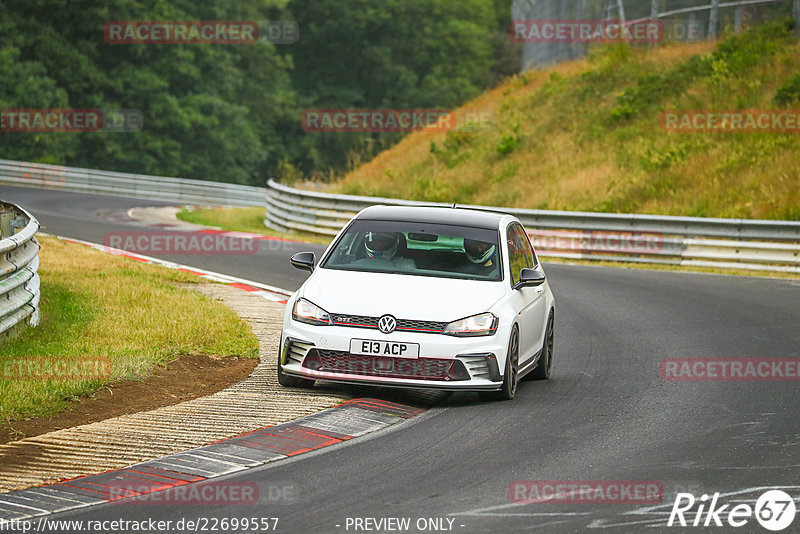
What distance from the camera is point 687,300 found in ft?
58.3

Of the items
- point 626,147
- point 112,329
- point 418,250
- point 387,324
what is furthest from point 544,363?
point 626,147

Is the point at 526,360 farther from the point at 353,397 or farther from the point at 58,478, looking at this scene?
the point at 58,478

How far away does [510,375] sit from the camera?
988cm

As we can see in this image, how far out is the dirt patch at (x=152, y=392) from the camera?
8.44 metres

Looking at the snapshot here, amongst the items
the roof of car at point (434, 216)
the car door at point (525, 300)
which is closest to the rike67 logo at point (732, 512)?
the car door at point (525, 300)

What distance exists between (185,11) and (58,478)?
5711 centimetres

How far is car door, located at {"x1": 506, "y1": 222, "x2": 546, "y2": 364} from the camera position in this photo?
10.3m

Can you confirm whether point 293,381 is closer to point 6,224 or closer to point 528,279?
point 528,279

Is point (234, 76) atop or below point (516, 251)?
atop

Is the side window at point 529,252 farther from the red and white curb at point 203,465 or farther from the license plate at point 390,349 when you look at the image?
the red and white curb at point 203,465

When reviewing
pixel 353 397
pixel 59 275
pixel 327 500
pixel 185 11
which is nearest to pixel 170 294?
pixel 59 275

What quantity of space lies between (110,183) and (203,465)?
35968 mm

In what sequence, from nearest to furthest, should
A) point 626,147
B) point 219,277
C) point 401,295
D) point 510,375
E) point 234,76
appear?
point 401,295 < point 510,375 < point 219,277 < point 626,147 < point 234,76

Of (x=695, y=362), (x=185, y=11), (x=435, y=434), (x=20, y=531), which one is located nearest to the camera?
(x=20, y=531)
